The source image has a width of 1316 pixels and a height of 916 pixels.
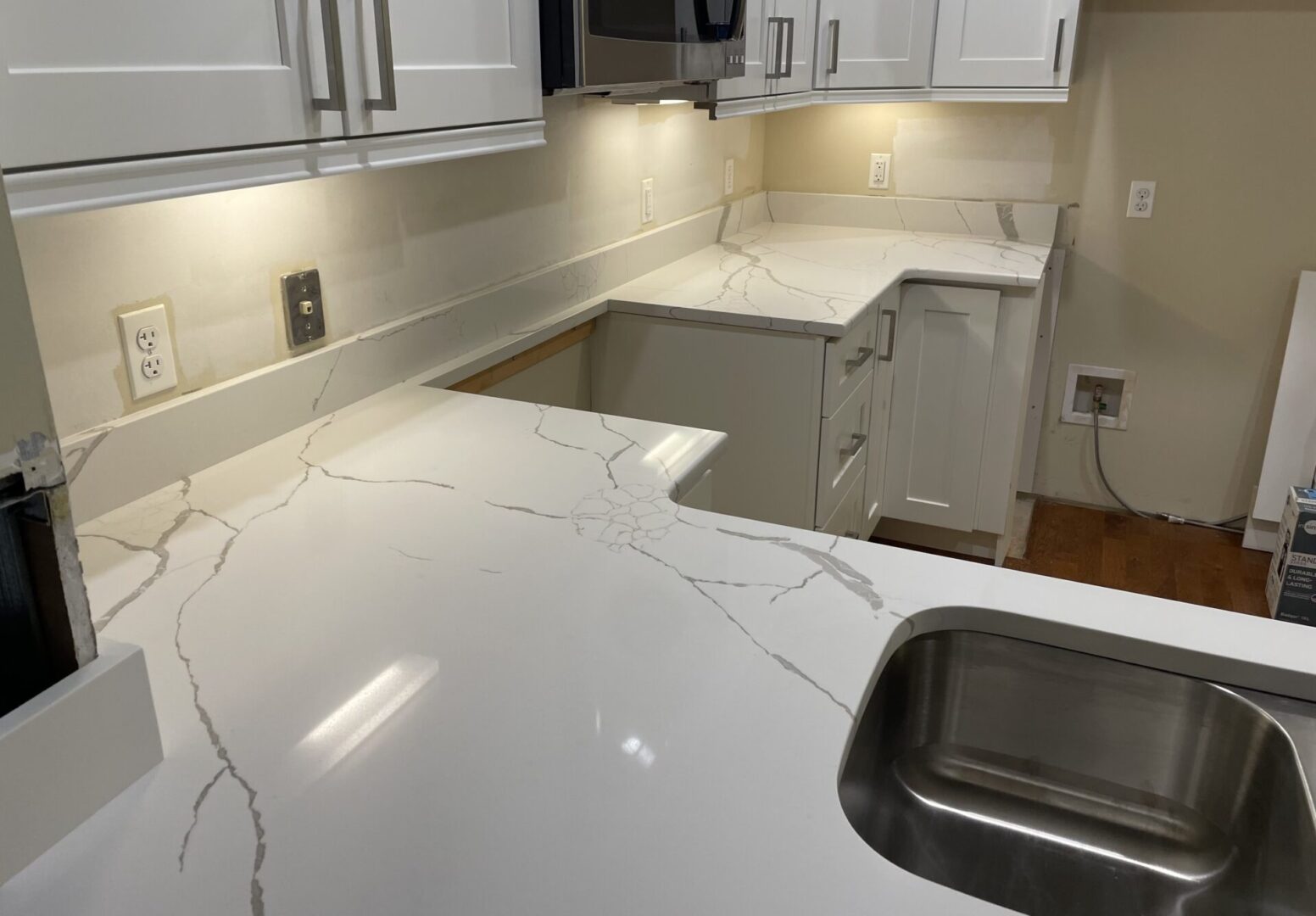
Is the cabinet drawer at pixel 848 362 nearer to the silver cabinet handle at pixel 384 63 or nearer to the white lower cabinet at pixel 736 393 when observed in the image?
the white lower cabinet at pixel 736 393

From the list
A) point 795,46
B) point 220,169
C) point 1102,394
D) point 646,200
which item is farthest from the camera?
point 1102,394

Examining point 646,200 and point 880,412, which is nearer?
point 646,200

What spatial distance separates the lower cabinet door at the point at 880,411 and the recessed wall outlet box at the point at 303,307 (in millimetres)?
1436

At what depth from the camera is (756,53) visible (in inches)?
83.1

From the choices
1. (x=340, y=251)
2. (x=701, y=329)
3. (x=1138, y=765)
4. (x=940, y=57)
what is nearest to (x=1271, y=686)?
(x=1138, y=765)

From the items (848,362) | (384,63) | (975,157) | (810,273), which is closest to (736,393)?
(848,362)

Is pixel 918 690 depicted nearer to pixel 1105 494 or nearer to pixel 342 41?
pixel 342 41

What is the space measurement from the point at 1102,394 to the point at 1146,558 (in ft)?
1.79

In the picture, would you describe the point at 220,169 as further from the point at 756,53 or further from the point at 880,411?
the point at 880,411

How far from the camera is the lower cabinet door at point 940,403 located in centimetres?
261

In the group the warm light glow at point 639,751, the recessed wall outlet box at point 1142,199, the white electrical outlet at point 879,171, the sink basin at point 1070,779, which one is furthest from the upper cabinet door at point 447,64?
the recessed wall outlet box at point 1142,199

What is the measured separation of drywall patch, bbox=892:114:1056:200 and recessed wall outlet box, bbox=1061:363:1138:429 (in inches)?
23.2

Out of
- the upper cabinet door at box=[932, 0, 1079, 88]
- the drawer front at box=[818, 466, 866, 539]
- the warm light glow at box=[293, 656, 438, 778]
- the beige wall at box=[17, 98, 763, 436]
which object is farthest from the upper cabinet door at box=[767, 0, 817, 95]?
the warm light glow at box=[293, 656, 438, 778]

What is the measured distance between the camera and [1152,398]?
10.4 feet
